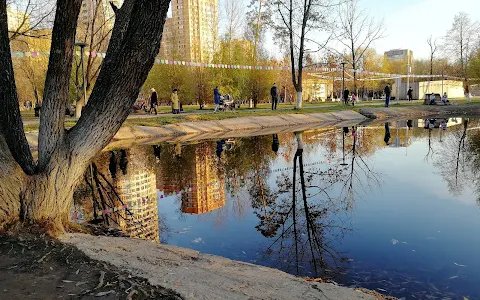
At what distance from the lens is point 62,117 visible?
4.20 metres

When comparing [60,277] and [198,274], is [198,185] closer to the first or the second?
[198,274]

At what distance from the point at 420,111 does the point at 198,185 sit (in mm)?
26937

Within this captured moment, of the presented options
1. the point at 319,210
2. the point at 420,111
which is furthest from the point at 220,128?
the point at 420,111

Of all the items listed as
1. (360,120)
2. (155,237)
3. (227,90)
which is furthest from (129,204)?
(227,90)

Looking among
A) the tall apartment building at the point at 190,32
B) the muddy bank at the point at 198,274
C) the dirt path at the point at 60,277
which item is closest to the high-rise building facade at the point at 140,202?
the muddy bank at the point at 198,274

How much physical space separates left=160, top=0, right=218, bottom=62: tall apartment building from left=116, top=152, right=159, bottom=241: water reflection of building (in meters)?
35.2

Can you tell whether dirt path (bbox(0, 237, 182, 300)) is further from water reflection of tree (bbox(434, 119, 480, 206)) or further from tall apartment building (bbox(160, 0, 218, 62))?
tall apartment building (bbox(160, 0, 218, 62))

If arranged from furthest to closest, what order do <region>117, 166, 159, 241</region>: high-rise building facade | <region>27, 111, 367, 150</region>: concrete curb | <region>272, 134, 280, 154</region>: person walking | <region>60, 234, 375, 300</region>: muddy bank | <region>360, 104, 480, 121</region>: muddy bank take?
<region>360, 104, 480, 121</region>: muddy bank, <region>27, 111, 367, 150</region>: concrete curb, <region>272, 134, 280, 154</region>: person walking, <region>117, 166, 159, 241</region>: high-rise building facade, <region>60, 234, 375, 300</region>: muddy bank

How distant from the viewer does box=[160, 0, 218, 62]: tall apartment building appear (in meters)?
43.2

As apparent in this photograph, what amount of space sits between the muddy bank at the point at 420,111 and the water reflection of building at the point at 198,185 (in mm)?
19518

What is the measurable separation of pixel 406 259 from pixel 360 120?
73.3ft

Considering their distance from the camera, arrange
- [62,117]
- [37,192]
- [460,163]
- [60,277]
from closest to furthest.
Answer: [60,277]
[37,192]
[62,117]
[460,163]

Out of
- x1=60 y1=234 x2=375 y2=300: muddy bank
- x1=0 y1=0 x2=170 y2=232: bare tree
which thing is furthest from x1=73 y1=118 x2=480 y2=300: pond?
x1=0 y1=0 x2=170 y2=232: bare tree

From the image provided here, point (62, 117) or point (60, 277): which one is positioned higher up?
point (62, 117)
